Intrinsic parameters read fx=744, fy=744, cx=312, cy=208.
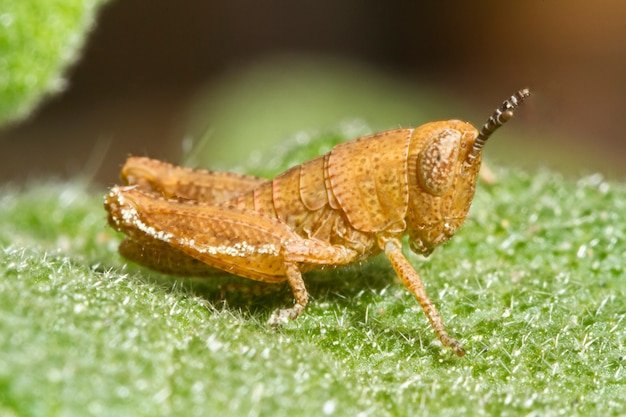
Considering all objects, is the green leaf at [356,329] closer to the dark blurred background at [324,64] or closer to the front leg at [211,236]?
the front leg at [211,236]

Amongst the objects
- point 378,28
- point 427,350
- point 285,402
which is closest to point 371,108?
point 378,28

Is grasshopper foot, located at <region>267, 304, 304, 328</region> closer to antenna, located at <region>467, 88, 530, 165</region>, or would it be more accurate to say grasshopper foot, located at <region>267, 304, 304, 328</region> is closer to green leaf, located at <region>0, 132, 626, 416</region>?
green leaf, located at <region>0, 132, 626, 416</region>

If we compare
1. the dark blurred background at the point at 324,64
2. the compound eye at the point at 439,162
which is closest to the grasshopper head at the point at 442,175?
the compound eye at the point at 439,162

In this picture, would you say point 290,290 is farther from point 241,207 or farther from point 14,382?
point 14,382

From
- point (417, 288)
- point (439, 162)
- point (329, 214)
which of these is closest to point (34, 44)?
point (329, 214)

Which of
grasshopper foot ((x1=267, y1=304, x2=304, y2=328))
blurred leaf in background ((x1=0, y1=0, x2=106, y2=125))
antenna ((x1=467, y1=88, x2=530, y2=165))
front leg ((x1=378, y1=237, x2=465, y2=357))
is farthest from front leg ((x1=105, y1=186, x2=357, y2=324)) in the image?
blurred leaf in background ((x1=0, y1=0, x2=106, y2=125))

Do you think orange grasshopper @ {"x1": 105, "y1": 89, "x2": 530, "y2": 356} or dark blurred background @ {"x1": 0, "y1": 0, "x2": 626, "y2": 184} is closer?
orange grasshopper @ {"x1": 105, "y1": 89, "x2": 530, "y2": 356}
